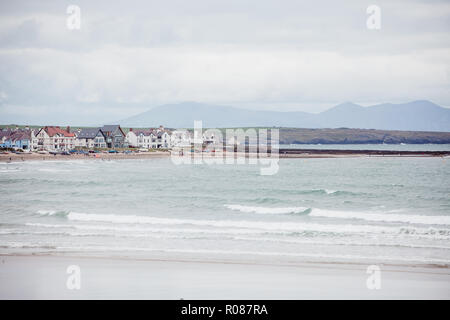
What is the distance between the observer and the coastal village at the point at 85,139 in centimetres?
8675

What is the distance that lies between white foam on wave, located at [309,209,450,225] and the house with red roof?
75379 millimetres

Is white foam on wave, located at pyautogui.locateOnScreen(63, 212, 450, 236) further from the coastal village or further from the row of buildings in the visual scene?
the row of buildings

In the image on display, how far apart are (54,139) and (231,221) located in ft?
256

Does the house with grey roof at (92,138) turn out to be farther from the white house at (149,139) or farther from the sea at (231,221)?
the sea at (231,221)

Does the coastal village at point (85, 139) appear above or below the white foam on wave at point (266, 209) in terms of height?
above

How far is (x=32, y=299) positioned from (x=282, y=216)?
1343cm

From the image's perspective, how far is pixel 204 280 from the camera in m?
11.6

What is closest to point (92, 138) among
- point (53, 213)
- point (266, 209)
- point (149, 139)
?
point (149, 139)

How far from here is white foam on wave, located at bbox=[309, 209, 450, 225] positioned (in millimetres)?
20278

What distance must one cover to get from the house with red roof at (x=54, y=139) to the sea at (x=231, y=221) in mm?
57419

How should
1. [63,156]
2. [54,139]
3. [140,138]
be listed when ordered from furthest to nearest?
1. [140,138]
2. [54,139]
3. [63,156]

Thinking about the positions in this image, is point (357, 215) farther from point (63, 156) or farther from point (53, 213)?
point (63, 156)

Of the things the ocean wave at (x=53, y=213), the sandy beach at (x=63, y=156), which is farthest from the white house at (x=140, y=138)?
the ocean wave at (x=53, y=213)
